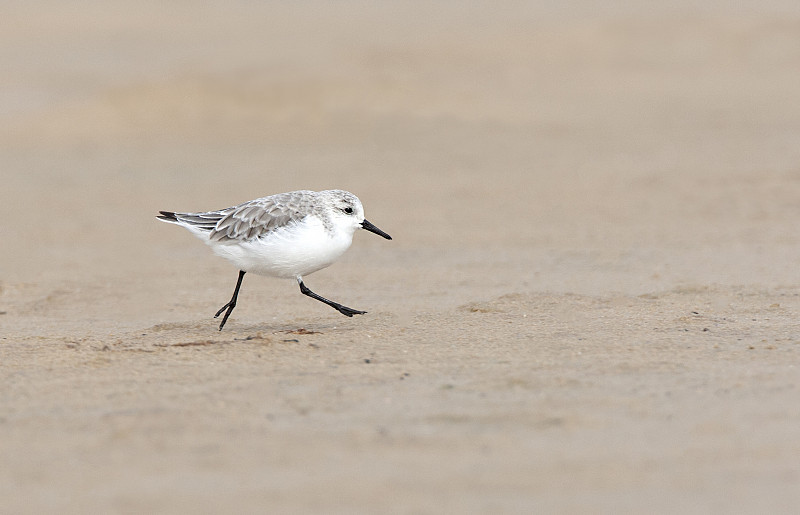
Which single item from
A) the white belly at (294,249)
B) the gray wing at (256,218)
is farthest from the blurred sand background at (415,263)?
the gray wing at (256,218)

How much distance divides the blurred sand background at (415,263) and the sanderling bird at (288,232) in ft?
1.81

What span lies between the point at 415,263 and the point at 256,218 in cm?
418

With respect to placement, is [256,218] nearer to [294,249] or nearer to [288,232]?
[288,232]

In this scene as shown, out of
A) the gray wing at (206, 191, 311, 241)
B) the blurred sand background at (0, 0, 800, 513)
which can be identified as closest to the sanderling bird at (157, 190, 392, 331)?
the gray wing at (206, 191, 311, 241)

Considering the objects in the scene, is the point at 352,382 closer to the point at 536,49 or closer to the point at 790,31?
the point at 536,49

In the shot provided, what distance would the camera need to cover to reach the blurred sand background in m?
4.58

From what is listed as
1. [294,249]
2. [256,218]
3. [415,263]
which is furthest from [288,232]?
[415,263]

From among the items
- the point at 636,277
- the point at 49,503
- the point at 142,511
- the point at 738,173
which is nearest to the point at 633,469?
the point at 142,511

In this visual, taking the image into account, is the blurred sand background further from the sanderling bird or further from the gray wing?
the gray wing

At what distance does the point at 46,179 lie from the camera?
54.2 ft

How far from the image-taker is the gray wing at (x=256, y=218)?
24.2 ft

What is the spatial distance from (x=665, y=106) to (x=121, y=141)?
10.2 m

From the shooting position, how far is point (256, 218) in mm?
7477

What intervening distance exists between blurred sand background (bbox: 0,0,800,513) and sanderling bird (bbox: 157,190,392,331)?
21.7 inches
